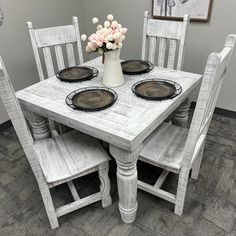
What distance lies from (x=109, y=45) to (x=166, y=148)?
0.71m

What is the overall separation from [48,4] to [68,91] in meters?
1.54

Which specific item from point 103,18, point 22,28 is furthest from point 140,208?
point 103,18

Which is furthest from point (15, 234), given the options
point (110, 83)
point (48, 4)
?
point (48, 4)

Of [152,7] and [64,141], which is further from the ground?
[152,7]

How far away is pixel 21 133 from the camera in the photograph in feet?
3.58

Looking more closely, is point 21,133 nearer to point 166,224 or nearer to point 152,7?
point 166,224

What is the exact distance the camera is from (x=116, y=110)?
1291 mm

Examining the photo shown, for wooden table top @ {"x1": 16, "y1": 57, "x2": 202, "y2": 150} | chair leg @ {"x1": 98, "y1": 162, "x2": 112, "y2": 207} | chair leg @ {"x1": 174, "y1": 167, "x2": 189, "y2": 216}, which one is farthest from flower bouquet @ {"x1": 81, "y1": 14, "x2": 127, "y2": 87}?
chair leg @ {"x1": 174, "y1": 167, "x2": 189, "y2": 216}

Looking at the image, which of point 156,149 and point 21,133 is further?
point 156,149

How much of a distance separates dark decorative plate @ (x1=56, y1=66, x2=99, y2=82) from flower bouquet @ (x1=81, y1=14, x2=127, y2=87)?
193mm

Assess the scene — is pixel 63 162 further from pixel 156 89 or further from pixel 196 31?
pixel 196 31

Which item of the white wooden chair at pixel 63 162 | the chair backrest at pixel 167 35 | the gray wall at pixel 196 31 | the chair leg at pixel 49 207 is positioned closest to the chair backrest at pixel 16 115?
the white wooden chair at pixel 63 162

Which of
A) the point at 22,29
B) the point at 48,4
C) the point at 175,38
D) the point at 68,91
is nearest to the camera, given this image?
the point at 68,91

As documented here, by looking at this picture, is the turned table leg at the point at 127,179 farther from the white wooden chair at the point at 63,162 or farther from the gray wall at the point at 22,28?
the gray wall at the point at 22,28
